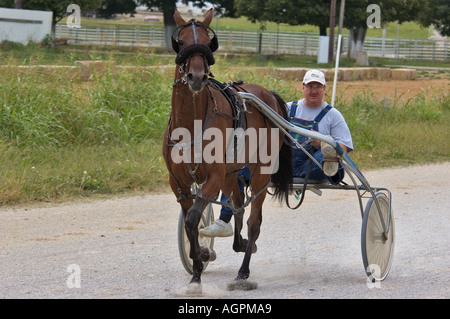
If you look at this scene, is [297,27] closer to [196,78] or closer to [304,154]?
[304,154]

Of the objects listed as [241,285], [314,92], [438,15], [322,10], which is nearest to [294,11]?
[322,10]

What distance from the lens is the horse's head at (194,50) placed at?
4750 millimetres

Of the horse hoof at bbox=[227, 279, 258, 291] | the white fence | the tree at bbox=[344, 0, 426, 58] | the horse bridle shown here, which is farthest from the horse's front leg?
the white fence

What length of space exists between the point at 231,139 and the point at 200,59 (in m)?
0.83

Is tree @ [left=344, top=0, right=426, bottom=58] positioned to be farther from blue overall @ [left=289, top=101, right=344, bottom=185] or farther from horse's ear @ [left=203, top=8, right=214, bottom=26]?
horse's ear @ [left=203, top=8, right=214, bottom=26]

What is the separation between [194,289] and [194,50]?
1.58 m

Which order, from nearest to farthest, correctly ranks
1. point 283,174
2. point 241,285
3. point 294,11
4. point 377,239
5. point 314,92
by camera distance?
point 241,285 → point 377,239 → point 283,174 → point 314,92 → point 294,11

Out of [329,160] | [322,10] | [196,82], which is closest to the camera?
[196,82]

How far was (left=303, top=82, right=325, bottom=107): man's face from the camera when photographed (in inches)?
258

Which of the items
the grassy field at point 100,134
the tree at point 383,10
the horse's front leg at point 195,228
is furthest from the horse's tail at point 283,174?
the tree at point 383,10

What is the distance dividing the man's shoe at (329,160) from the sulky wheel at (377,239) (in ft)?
1.26

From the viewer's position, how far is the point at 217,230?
5.46 meters

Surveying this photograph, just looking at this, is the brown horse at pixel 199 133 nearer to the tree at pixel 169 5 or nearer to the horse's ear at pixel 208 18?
the horse's ear at pixel 208 18
